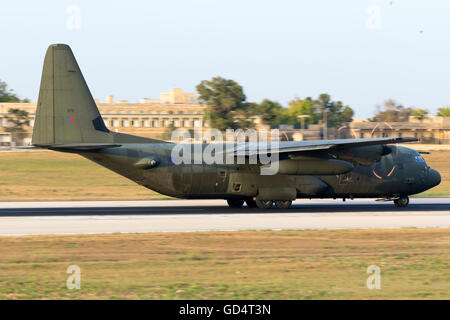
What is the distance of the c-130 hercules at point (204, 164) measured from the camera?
85.1 ft

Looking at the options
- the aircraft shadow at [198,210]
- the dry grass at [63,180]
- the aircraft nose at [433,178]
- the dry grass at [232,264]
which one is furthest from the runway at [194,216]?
the dry grass at [63,180]

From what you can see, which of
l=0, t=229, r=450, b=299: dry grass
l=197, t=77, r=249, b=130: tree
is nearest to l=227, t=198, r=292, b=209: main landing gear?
l=0, t=229, r=450, b=299: dry grass

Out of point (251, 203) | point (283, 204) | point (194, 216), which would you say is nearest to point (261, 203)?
point (283, 204)

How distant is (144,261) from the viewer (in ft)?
52.5

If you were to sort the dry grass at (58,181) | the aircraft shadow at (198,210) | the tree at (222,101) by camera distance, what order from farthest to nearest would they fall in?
1. the tree at (222,101)
2. the dry grass at (58,181)
3. the aircraft shadow at (198,210)

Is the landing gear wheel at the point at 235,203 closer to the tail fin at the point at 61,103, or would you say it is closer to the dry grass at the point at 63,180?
the tail fin at the point at 61,103

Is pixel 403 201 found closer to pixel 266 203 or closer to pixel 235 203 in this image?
pixel 266 203

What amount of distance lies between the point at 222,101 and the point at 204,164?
7010cm

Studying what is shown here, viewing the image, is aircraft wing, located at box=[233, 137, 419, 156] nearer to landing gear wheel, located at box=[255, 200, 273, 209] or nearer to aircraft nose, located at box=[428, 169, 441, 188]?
landing gear wheel, located at box=[255, 200, 273, 209]

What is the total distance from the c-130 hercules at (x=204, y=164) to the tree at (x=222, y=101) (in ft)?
210

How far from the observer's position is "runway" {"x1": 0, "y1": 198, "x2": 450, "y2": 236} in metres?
22.3

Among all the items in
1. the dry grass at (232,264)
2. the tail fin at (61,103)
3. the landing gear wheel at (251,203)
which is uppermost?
Answer: the tail fin at (61,103)

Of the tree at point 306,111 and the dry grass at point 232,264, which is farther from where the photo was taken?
the tree at point 306,111
